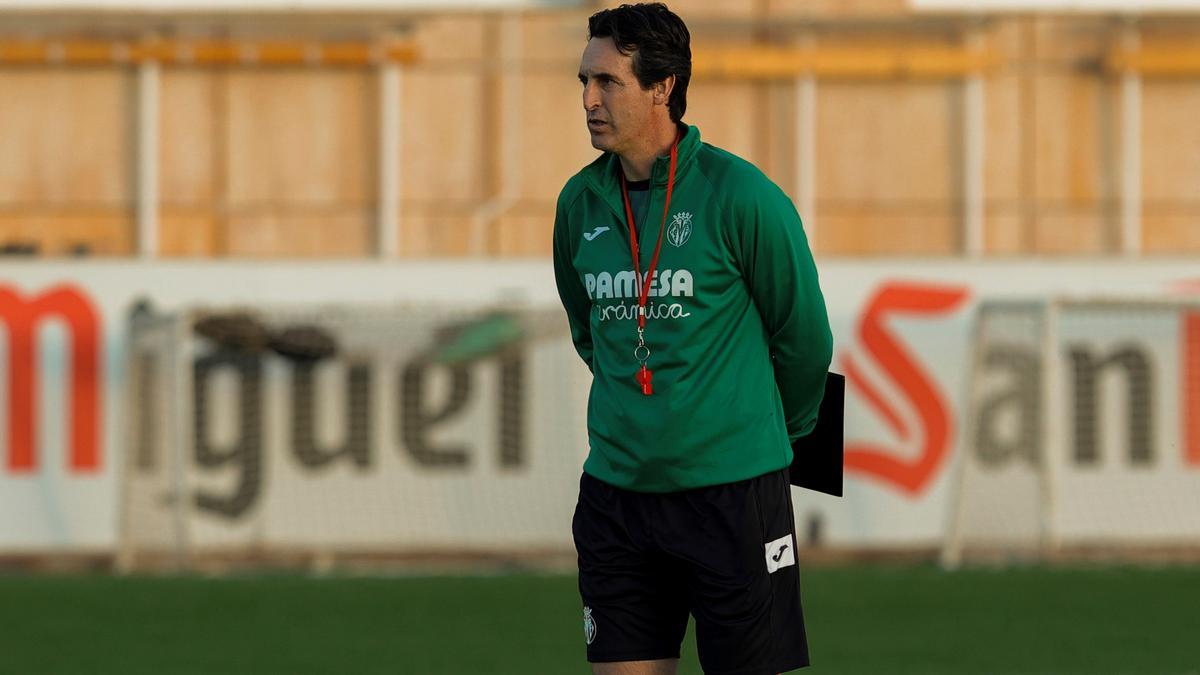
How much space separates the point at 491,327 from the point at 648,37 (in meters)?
9.74

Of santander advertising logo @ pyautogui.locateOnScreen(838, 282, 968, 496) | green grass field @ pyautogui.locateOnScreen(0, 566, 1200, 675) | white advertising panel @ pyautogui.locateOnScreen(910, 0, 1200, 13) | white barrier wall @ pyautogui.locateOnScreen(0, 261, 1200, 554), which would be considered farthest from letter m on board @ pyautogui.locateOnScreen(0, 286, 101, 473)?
white advertising panel @ pyautogui.locateOnScreen(910, 0, 1200, 13)

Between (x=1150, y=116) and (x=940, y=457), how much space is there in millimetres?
7186

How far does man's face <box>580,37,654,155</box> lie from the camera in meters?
4.55

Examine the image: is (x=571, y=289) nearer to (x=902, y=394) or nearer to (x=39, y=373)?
(x=902, y=394)

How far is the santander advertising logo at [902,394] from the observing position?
46.1 feet

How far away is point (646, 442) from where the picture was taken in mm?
4602

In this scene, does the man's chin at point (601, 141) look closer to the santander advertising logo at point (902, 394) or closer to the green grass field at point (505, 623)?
the green grass field at point (505, 623)

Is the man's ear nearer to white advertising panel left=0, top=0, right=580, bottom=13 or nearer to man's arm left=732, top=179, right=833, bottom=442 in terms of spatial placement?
man's arm left=732, top=179, right=833, bottom=442

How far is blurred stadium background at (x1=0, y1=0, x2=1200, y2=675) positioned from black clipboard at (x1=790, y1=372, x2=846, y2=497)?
14.5 ft

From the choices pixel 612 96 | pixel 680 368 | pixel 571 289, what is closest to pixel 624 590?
pixel 680 368

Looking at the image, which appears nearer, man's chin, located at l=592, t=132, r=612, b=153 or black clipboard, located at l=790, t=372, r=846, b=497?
man's chin, located at l=592, t=132, r=612, b=153

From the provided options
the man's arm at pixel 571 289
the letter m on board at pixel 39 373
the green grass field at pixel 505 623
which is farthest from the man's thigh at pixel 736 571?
the letter m on board at pixel 39 373

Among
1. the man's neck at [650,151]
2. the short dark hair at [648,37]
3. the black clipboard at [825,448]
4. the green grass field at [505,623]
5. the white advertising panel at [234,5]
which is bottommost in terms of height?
the green grass field at [505,623]

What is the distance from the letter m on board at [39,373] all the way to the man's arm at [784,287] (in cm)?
990
